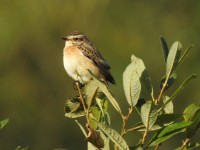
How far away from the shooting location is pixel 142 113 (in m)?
2.29

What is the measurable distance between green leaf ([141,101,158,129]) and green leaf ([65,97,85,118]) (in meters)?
0.47

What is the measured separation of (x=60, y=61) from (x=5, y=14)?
5.27 feet

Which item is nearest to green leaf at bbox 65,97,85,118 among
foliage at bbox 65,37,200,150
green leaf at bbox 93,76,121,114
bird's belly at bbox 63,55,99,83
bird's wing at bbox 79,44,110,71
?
foliage at bbox 65,37,200,150

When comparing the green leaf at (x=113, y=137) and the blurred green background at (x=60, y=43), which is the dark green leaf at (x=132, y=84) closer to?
the green leaf at (x=113, y=137)

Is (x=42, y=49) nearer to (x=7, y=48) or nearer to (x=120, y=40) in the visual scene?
(x=7, y=48)

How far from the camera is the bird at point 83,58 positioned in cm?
659

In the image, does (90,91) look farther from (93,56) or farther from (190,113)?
(93,56)

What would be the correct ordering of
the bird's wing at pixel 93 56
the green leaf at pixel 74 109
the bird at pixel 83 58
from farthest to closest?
the bird's wing at pixel 93 56 < the bird at pixel 83 58 < the green leaf at pixel 74 109

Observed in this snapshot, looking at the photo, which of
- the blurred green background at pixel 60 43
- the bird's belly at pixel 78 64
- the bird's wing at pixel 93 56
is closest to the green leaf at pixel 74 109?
the bird's belly at pixel 78 64

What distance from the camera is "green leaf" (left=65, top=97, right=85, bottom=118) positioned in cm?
276

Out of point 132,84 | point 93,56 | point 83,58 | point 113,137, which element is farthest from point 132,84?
point 93,56

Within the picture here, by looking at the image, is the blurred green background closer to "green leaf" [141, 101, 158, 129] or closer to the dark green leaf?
the dark green leaf

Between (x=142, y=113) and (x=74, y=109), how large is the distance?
53 centimetres

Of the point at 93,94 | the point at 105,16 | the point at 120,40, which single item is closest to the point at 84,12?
the point at 105,16
